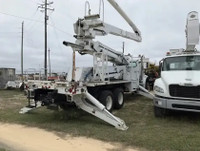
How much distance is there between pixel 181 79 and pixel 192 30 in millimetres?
2301

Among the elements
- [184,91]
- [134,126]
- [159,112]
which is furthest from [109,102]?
[184,91]

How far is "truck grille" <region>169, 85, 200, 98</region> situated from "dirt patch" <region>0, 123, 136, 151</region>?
3.02 m

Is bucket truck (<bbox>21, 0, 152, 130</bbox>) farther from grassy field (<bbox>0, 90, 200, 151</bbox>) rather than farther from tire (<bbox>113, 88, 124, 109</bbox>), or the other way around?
grassy field (<bbox>0, 90, 200, 151</bbox>)

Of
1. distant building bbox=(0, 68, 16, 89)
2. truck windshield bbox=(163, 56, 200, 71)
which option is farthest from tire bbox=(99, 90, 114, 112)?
distant building bbox=(0, 68, 16, 89)

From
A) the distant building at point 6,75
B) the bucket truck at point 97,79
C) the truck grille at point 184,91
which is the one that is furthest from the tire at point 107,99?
the distant building at point 6,75

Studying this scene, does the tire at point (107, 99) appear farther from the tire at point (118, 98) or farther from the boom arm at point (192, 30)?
the boom arm at point (192, 30)

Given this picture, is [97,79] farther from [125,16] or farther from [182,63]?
[125,16]

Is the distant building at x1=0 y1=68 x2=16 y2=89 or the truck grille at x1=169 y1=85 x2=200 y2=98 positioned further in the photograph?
the distant building at x1=0 y1=68 x2=16 y2=89

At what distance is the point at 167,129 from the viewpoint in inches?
286

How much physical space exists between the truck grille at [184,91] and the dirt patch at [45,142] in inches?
119

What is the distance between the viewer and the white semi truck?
25.4 feet

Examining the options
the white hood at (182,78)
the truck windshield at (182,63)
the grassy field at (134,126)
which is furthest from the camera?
the truck windshield at (182,63)

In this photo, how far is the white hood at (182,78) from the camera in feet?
25.5

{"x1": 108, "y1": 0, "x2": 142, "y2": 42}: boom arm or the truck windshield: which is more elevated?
{"x1": 108, "y1": 0, "x2": 142, "y2": 42}: boom arm
